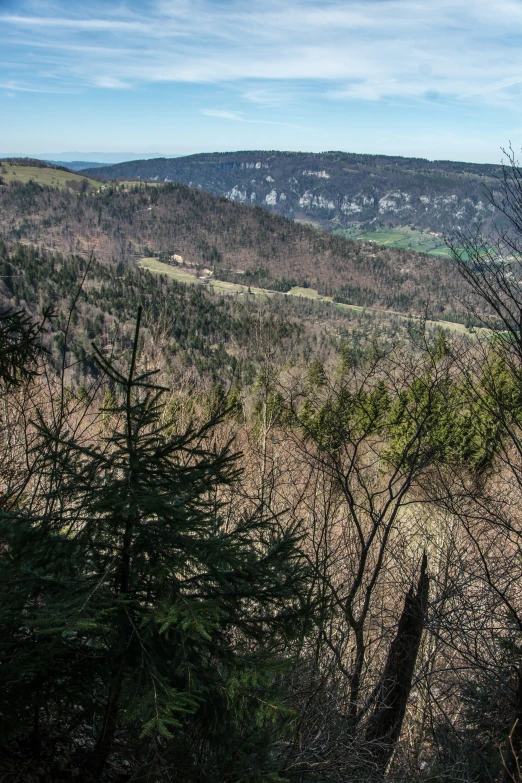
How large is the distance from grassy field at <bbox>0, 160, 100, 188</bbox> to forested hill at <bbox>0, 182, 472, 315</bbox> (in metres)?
6.92

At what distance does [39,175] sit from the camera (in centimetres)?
18100

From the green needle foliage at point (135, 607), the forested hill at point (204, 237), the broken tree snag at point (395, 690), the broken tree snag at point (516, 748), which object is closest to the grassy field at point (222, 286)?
the forested hill at point (204, 237)

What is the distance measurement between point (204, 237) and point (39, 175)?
222ft

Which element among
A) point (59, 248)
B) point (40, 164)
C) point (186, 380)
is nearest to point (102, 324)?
point (186, 380)

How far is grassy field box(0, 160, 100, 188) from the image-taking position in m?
173

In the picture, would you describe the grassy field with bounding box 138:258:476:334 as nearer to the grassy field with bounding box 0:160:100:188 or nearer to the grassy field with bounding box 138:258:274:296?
the grassy field with bounding box 138:258:274:296

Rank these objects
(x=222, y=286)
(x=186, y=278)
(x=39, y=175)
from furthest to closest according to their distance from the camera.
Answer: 1. (x=39, y=175)
2. (x=186, y=278)
3. (x=222, y=286)

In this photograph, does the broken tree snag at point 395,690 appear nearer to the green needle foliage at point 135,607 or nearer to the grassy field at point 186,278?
the green needle foliage at point 135,607

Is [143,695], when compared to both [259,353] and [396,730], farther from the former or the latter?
[259,353]

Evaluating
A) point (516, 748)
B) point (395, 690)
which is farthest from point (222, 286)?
point (516, 748)

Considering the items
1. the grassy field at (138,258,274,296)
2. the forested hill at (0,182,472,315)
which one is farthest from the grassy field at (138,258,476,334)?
the forested hill at (0,182,472,315)

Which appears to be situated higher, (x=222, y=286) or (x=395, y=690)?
(x=222, y=286)

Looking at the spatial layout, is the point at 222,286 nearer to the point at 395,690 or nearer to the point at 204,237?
the point at 204,237

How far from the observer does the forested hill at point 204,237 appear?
136 m
